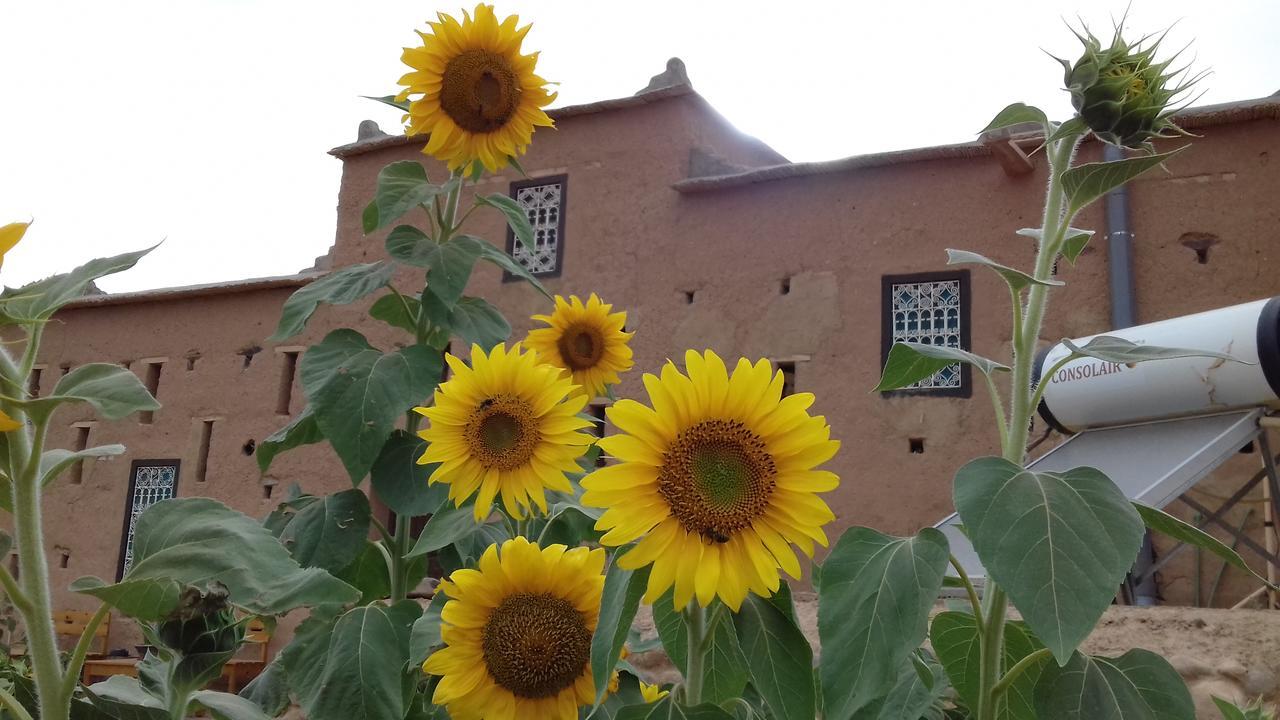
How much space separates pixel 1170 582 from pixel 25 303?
7146 millimetres

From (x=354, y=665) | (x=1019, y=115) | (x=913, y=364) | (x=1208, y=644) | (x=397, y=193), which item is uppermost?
(x=397, y=193)

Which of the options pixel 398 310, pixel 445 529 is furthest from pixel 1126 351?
pixel 398 310

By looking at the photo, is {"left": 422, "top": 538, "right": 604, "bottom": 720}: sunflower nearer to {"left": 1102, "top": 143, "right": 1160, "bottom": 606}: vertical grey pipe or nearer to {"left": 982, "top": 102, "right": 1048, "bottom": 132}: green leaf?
{"left": 982, "top": 102, "right": 1048, "bottom": 132}: green leaf

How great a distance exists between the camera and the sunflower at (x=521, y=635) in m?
1.35

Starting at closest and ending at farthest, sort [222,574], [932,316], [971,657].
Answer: [222,574] < [971,657] < [932,316]

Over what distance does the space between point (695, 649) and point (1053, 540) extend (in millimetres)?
410

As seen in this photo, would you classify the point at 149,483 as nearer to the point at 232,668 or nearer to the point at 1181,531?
the point at 232,668

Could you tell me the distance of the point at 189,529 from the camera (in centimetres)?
110

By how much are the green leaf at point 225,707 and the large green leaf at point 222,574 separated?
0.59 ft

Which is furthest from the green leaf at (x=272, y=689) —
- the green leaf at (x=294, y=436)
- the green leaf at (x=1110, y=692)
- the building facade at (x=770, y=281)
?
the building facade at (x=770, y=281)

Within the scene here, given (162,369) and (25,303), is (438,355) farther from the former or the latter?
(162,369)

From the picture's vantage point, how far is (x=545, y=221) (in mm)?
9648

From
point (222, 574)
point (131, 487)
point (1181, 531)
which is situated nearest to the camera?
point (222, 574)

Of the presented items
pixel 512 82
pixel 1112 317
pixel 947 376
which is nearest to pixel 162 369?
pixel 947 376
